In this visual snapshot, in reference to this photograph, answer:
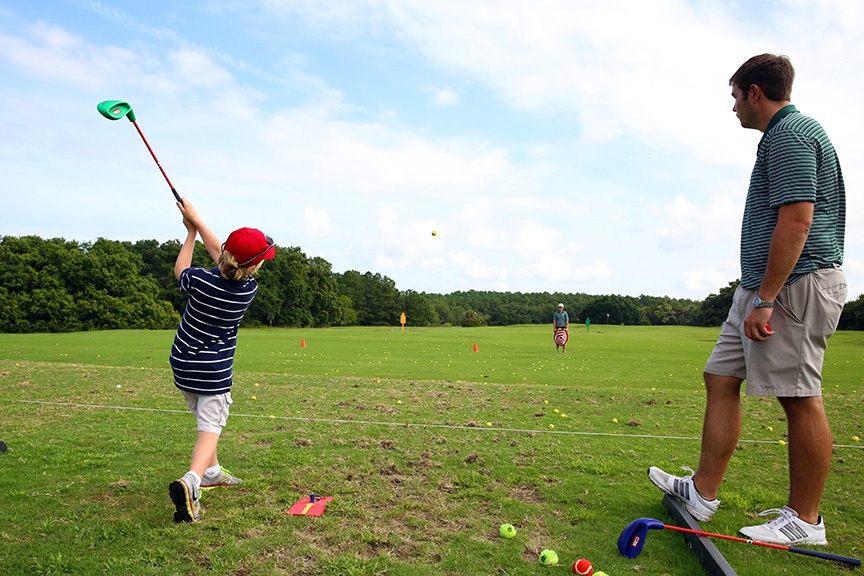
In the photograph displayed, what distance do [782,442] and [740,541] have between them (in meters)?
3.65

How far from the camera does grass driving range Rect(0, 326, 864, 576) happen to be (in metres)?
3.21

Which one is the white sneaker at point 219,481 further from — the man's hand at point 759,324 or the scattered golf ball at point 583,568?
the man's hand at point 759,324

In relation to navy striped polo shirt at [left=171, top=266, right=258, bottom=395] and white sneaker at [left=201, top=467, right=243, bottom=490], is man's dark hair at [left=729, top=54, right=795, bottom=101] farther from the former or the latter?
white sneaker at [left=201, top=467, right=243, bottom=490]

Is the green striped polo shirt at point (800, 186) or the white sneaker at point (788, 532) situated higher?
the green striped polo shirt at point (800, 186)

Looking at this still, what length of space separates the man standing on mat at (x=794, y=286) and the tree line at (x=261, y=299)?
64.3 m

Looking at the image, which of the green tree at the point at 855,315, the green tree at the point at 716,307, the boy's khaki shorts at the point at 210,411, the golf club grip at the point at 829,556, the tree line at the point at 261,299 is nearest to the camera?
the golf club grip at the point at 829,556

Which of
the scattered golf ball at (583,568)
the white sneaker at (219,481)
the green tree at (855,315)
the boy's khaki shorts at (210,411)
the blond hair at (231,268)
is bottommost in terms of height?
the white sneaker at (219,481)

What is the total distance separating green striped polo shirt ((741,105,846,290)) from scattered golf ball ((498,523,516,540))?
6.89ft

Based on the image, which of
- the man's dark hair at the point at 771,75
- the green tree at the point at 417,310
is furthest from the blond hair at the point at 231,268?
the green tree at the point at 417,310

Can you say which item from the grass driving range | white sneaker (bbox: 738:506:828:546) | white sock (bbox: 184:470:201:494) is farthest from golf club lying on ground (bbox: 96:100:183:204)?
white sneaker (bbox: 738:506:828:546)

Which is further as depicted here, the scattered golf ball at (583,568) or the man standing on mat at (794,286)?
the man standing on mat at (794,286)

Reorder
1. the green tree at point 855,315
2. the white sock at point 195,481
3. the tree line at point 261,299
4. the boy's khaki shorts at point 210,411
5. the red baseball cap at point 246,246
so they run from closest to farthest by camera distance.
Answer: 1. the white sock at point 195,481
2. the red baseball cap at point 246,246
3. the boy's khaki shorts at point 210,411
4. the tree line at point 261,299
5. the green tree at point 855,315

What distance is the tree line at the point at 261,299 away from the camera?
56750 mm

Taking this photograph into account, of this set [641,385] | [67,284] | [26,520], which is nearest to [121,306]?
[67,284]
